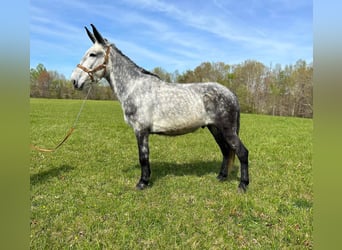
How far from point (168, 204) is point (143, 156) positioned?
1230 mm

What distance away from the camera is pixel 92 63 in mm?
5625

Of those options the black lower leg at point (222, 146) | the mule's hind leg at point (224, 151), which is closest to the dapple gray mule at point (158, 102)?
the mule's hind leg at point (224, 151)

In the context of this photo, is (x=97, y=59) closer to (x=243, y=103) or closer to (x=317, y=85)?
(x=317, y=85)

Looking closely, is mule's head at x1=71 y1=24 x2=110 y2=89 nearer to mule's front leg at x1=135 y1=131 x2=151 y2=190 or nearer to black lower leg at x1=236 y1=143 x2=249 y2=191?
mule's front leg at x1=135 y1=131 x2=151 y2=190

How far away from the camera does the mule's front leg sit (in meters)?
5.60

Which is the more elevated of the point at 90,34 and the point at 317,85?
the point at 90,34

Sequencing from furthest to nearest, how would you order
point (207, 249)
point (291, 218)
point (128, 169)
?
1. point (128, 169)
2. point (291, 218)
3. point (207, 249)

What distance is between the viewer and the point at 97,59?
18.6 feet

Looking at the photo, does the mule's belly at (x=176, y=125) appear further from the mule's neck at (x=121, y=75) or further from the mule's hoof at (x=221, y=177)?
the mule's hoof at (x=221, y=177)

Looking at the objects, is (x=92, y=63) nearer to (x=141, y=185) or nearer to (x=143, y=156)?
(x=143, y=156)

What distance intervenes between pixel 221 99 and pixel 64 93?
2914 inches

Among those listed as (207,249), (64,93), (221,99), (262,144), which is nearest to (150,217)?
(207,249)

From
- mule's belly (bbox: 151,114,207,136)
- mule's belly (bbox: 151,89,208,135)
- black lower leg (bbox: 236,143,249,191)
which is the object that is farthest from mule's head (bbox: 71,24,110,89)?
black lower leg (bbox: 236,143,249,191)
